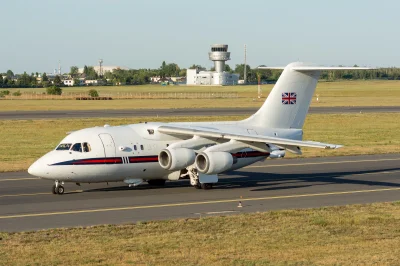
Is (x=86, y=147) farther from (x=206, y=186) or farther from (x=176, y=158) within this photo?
(x=206, y=186)

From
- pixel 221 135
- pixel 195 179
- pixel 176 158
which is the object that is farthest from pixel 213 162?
pixel 195 179

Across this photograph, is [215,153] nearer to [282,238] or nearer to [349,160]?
[282,238]

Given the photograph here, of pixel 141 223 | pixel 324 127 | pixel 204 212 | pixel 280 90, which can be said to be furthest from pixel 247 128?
pixel 324 127

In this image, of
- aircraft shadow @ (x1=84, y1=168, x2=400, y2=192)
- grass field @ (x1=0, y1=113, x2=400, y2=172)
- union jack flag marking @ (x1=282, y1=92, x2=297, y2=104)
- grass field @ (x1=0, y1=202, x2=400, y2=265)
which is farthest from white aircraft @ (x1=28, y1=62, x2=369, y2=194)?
grass field @ (x1=0, y1=113, x2=400, y2=172)

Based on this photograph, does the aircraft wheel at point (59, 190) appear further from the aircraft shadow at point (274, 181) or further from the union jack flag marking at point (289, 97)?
the union jack flag marking at point (289, 97)

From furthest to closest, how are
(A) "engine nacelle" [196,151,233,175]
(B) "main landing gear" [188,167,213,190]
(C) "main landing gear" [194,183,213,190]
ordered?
(C) "main landing gear" [194,183,213,190] → (B) "main landing gear" [188,167,213,190] → (A) "engine nacelle" [196,151,233,175]

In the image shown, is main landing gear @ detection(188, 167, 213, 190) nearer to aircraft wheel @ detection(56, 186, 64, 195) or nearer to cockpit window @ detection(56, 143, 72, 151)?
cockpit window @ detection(56, 143, 72, 151)

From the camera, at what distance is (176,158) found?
27500 millimetres

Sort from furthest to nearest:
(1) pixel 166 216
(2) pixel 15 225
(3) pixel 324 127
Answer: (3) pixel 324 127 < (1) pixel 166 216 < (2) pixel 15 225

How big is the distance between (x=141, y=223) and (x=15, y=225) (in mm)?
3544

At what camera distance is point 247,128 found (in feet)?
99.6

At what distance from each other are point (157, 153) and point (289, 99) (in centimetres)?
645

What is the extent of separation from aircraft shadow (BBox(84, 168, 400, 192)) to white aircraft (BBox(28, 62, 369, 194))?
1023 mm

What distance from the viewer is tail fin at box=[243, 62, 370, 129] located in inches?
1215
